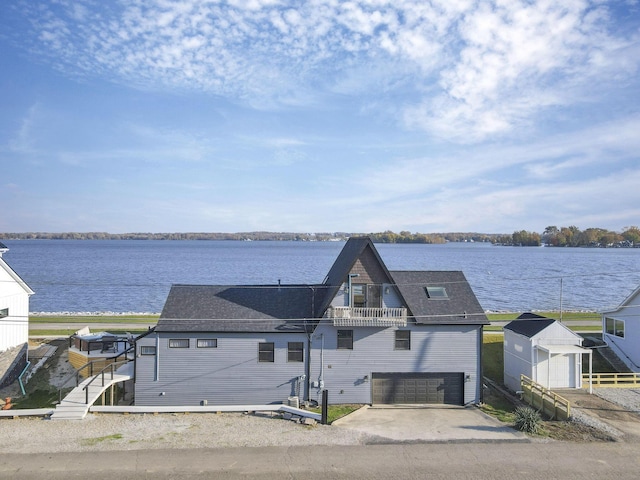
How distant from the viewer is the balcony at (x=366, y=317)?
28.4m

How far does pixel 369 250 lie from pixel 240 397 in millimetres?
11500

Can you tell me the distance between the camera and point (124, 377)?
94.5 ft

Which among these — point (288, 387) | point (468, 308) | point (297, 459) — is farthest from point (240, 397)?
point (468, 308)

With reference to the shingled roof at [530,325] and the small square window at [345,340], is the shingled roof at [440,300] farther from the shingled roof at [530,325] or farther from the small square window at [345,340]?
the small square window at [345,340]

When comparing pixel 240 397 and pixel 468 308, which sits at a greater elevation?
pixel 468 308

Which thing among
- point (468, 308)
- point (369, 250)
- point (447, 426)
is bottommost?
point (447, 426)

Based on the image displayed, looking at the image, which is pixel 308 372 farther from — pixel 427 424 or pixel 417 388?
pixel 427 424

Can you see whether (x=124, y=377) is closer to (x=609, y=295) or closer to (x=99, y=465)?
(x=99, y=465)

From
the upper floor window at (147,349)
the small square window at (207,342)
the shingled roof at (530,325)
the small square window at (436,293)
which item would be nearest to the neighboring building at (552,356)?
the shingled roof at (530,325)

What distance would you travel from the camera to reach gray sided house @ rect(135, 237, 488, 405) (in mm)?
28594

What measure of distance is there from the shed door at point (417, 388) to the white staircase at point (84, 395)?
1493 cm

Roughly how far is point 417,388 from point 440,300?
221 inches

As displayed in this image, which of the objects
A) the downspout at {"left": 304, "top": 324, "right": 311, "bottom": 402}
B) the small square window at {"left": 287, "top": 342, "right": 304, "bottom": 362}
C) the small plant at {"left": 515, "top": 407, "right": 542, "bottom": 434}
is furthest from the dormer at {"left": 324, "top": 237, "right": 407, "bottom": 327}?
the small plant at {"left": 515, "top": 407, "right": 542, "bottom": 434}

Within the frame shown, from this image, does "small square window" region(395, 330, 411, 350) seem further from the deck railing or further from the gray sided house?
the deck railing
